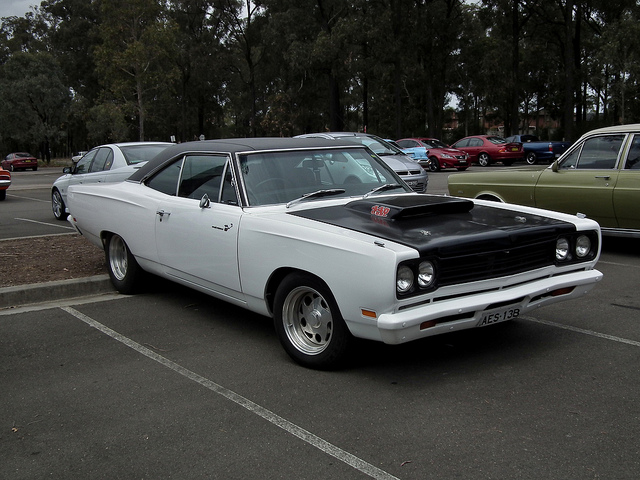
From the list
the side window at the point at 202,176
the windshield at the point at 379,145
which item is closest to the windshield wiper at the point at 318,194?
the side window at the point at 202,176

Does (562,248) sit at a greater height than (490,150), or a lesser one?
lesser

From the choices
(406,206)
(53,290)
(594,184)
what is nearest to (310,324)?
(406,206)

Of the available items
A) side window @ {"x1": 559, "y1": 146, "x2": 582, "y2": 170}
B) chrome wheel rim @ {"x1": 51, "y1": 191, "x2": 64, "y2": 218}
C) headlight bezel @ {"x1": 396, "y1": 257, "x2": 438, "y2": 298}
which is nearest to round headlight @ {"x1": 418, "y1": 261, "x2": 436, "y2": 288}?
headlight bezel @ {"x1": 396, "y1": 257, "x2": 438, "y2": 298}

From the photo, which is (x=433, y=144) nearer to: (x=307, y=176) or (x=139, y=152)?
(x=139, y=152)

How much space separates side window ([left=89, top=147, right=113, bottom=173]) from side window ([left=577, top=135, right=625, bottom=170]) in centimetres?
805

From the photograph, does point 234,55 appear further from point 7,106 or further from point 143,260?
point 143,260

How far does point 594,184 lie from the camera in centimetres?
847

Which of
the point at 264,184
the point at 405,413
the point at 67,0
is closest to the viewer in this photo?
the point at 405,413

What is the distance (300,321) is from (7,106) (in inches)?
2473

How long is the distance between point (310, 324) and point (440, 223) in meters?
1.16

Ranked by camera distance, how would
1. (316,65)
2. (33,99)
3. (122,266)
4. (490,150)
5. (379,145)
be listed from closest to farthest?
(122,266) < (379,145) < (490,150) < (316,65) < (33,99)

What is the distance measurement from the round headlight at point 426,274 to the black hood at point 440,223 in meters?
0.09

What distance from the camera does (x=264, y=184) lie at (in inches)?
212

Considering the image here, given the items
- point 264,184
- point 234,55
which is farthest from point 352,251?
point 234,55
